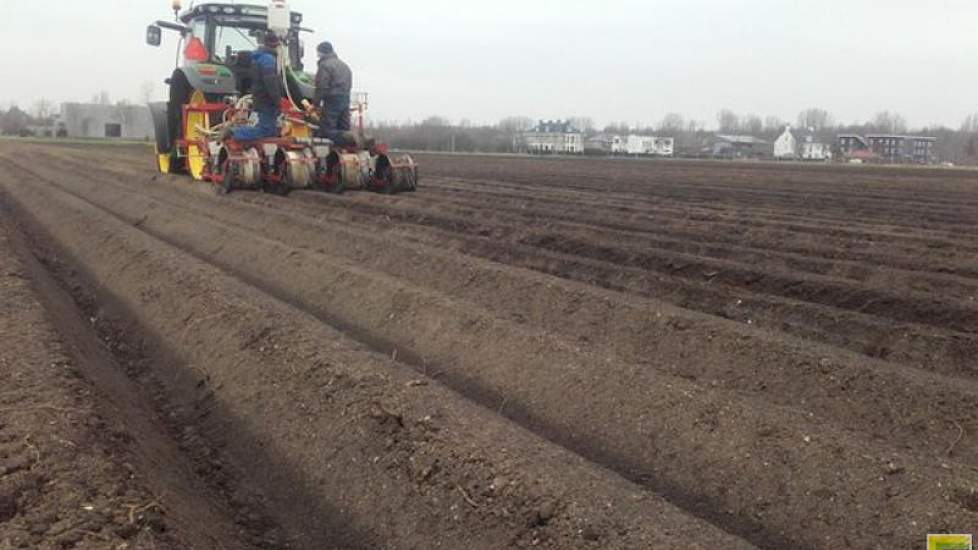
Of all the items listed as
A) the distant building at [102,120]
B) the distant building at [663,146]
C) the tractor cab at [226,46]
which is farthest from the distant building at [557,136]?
the tractor cab at [226,46]

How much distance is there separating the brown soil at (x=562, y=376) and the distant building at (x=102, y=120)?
7655 centimetres

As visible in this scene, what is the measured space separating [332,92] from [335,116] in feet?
1.65

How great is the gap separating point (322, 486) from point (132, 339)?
12.1ft

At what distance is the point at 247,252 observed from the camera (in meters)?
10.2

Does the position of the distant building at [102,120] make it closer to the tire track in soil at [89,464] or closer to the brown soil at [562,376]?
the brown soil at [562,376]

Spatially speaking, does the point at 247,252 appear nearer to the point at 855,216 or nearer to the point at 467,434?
the point at 467,434

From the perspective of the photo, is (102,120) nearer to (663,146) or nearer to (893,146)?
(663,146)

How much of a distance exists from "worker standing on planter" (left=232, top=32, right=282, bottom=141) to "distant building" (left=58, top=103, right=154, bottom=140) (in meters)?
72.2

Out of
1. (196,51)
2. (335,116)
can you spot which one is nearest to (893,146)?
(196,51)

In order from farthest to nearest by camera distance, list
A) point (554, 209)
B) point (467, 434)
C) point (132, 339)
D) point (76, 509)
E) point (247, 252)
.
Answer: point (554, 209), point (247, 252), point (132, 339), point (467, 434), point (76, 509)

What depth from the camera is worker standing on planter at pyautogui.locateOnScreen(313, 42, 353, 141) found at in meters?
14.0

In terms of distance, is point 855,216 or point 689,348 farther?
point 855,216

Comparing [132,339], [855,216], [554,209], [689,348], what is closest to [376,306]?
[132,339]

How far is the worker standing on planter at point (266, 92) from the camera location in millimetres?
14195
